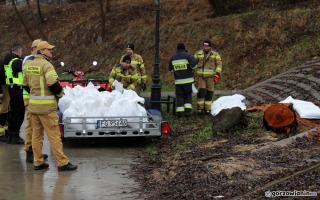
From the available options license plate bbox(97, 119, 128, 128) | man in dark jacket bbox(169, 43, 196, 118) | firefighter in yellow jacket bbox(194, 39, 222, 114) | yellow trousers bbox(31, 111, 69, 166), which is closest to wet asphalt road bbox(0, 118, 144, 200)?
yellow trousers bbox(31, 111, 69, 166)

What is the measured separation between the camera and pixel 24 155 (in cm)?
912

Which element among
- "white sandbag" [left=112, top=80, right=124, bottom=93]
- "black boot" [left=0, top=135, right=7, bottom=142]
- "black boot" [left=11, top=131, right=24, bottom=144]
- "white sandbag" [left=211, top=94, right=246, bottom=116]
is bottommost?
"black boot" [left=0, top=135, right=7, bottom=142]

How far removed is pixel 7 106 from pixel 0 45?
29.7 metres

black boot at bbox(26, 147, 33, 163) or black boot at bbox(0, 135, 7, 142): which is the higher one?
black boot at bbox(26, 147, 33, 163)

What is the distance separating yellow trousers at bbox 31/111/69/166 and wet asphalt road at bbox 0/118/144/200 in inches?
8.6

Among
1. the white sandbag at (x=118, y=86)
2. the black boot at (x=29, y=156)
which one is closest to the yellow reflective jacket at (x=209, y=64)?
the white sandbag at (x=118, y=86)

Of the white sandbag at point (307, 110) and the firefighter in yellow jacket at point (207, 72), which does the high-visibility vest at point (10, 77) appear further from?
the white sandbag at point (307, 110)

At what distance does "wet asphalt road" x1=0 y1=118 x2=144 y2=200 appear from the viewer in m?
6.59

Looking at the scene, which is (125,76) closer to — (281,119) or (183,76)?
(183,76)

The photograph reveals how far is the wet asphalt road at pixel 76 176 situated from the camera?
6.59m

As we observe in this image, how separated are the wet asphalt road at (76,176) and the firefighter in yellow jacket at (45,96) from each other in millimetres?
380

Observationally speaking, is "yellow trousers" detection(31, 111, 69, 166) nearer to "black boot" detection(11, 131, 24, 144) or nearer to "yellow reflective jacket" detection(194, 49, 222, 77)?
"black boot" detection(11, 131, 24, 144)

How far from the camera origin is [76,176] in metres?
7.55

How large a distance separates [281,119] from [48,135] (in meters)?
3.90
